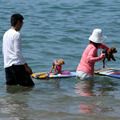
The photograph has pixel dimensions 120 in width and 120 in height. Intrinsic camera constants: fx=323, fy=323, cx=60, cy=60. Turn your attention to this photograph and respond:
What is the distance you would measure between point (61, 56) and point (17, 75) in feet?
15.2

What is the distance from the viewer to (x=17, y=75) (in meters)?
6.32

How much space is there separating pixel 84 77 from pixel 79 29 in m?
7.83

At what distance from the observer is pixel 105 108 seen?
230 inches

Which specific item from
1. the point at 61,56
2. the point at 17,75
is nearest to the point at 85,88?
the point at 17,75

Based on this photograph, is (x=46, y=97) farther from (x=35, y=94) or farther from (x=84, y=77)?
(x=84, y=77)

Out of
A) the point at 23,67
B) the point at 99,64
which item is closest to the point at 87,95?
the point at 23,67

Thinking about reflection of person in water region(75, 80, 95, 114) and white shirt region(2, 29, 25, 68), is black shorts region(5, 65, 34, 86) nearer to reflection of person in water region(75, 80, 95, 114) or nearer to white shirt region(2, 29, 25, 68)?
white shirt region(2, 29, 25, 68)

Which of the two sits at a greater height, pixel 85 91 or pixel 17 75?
pixel 17 75

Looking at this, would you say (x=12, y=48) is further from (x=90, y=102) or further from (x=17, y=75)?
(x=90, y=102)

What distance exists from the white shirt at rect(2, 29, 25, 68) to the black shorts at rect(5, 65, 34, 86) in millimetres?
105

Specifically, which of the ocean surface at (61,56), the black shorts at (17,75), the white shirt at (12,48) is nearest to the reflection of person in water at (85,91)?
the ocean surface at (61,56)

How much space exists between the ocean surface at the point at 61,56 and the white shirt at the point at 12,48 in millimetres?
798

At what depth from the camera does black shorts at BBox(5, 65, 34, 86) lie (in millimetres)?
6184

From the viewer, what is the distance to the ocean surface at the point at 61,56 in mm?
5715
